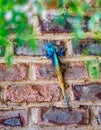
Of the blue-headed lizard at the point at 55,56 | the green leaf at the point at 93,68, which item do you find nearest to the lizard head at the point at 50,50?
the blue-headed lizard at the point at 55,56

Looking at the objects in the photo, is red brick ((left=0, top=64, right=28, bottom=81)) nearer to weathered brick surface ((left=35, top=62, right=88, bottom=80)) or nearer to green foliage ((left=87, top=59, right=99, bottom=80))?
weathered brick surface ((left=35, top=62, right=88, bottom=80))

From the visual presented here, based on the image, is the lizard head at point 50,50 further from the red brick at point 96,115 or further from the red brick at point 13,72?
the red brick at point 96,115

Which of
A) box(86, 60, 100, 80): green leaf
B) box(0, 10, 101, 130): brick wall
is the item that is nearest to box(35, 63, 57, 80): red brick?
box(0, 10, 101, 130): brick wall

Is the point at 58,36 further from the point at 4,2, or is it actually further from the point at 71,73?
the point at 4,2

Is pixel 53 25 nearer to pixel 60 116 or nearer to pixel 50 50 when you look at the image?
pixel 50 50

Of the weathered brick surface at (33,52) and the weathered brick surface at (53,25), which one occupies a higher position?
the weathered brick surface at (53,25)

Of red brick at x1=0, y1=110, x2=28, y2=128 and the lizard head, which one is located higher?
the lizard head
